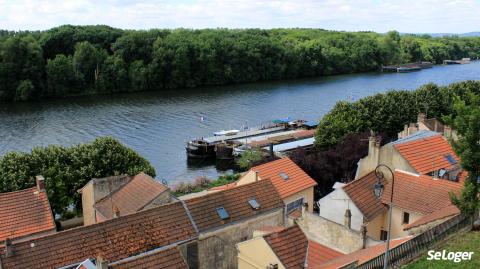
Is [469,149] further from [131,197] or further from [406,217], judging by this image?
[131,197]

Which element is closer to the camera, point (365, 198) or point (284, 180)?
point (365, 198)

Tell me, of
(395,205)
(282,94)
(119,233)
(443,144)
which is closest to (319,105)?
(282,94)

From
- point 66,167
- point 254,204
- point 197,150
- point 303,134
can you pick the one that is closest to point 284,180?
point 254,204

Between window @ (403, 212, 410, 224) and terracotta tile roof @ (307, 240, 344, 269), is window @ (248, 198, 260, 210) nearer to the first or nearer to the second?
terracotta tile roof @ (307, 240, 344, 269)

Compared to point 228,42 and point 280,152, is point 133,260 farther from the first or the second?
point 228,42

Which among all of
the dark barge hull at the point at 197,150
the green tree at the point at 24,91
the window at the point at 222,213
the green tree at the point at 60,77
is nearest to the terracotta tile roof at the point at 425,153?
the window at the point at 222,213

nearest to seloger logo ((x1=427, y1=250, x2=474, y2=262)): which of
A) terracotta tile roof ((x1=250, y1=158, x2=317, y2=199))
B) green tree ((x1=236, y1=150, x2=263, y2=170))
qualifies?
terracotta tile roof ((x1=250, y1=158, x2=317, y2=199))
